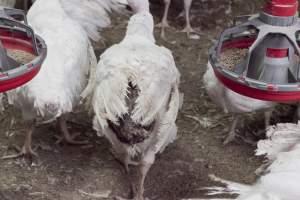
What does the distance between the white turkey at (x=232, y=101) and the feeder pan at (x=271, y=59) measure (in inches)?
67.9

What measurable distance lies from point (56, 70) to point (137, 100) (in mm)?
676

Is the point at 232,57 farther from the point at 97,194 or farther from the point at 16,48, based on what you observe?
the point at 97,194

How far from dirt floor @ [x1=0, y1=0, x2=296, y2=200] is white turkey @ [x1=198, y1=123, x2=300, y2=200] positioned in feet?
3.33

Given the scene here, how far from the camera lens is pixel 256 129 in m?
4.16

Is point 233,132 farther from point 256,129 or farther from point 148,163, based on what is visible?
point 148,163

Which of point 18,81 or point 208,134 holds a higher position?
point 18,81

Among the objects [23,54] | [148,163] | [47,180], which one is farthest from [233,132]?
[23,54]

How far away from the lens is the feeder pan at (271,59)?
161cm

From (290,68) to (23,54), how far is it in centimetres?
111

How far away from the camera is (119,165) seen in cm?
371

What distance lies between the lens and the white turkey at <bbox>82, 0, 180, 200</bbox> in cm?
294

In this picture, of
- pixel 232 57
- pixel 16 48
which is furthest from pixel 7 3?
pixel 232 57

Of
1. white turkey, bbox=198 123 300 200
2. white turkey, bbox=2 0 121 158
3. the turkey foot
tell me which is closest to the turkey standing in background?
white turkey, bbox=2 0 121 158

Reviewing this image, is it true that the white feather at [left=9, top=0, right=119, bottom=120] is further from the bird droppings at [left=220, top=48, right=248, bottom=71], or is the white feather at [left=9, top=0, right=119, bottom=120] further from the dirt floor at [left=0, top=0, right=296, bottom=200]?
the bird droppings at [left=220, top=48, right=248, bottom=71]
